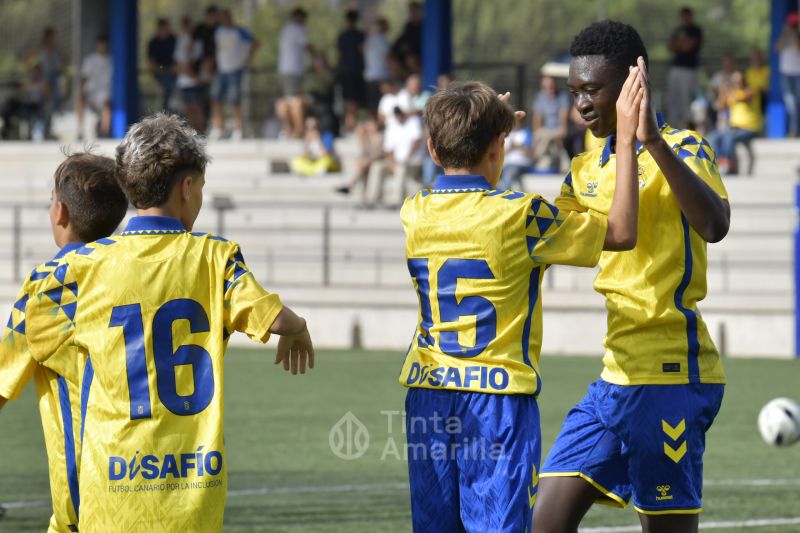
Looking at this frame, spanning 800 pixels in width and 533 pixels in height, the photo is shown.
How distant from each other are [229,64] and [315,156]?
85.6 inches

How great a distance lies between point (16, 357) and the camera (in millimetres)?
4289

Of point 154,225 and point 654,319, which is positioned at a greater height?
point 154,225

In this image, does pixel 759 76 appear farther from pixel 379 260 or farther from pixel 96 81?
pixel 96 81

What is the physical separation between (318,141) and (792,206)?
25.7 ft

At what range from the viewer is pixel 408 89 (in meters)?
19.6

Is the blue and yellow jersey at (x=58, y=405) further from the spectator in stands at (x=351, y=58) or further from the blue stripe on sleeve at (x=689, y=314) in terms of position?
the spectator in stands at (x=351, y=58)

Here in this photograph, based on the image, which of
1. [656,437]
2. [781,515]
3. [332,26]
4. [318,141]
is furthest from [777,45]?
[332,26]

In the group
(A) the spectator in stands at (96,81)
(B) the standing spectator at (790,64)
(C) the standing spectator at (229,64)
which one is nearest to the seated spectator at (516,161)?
(B) the standing spectator at (790,64)

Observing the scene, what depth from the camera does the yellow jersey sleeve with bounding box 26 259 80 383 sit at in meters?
4.22

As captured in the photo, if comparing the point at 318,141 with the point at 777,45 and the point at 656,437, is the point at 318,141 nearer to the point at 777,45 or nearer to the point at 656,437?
the point at 777,45

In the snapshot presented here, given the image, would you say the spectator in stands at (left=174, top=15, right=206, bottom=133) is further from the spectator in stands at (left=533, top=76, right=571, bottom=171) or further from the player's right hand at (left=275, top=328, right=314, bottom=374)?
the player's right hand at (left=275, top=328, right=314, bottom=374)

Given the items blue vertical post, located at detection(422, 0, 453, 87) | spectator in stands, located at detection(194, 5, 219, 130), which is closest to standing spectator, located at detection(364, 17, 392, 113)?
blue vertical post, located at detection(422, 0, 453, 87)

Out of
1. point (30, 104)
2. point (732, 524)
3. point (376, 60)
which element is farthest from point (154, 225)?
point (30, 104)

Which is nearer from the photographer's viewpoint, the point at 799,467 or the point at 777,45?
the point at 799,467
